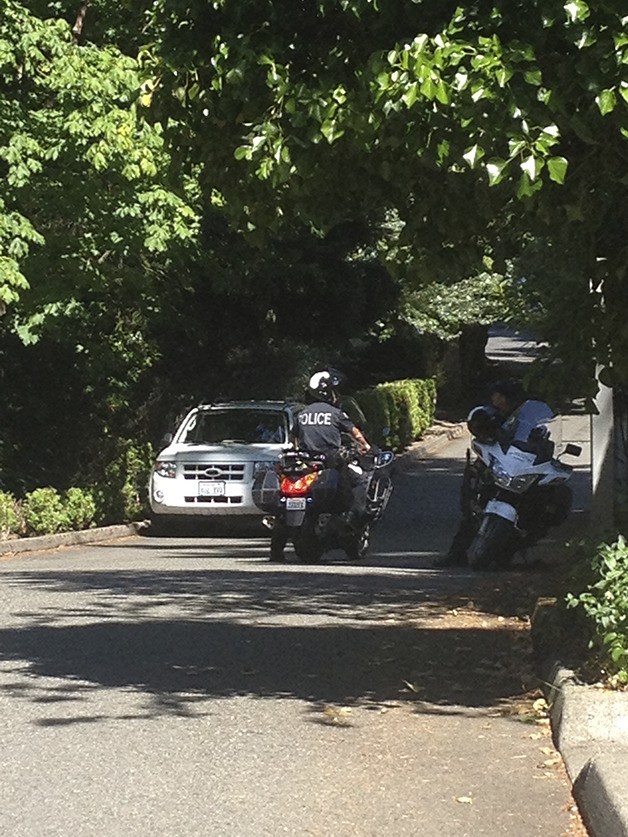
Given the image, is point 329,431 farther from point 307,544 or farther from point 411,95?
point 411,95

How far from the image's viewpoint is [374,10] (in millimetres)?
6738

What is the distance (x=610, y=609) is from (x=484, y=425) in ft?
24.8

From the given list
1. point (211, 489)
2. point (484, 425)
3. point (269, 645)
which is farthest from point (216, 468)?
point (269, 645)

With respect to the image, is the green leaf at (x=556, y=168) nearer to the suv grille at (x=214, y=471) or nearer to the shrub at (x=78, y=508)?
the suv grille at (x=214, y=471)

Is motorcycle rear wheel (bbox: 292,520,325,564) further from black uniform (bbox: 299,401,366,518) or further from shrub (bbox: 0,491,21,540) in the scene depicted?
shrub (bbox: 0,491,21,540)

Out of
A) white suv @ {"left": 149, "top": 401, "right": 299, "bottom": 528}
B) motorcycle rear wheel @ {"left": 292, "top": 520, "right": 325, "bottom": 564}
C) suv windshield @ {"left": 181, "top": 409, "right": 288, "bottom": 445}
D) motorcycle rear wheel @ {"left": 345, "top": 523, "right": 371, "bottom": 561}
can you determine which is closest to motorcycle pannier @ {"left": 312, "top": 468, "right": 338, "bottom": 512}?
motorcycle rear wheel @ {"left": 292, "top": 520, "right": 325, "bottom": 564}

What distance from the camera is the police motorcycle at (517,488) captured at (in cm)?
1448

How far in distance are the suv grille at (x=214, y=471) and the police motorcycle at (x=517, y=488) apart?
20.5ft

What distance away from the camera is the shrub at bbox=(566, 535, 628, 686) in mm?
7164

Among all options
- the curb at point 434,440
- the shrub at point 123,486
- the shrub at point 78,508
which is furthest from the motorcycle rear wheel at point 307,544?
the curb at point 434,440

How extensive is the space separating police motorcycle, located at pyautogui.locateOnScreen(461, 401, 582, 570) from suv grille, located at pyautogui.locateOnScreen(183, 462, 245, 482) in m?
6.24

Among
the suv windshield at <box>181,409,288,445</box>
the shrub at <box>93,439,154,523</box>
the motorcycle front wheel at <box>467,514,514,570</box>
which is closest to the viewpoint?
the motorcycle front wheel at <box>467,514,514,570</box>

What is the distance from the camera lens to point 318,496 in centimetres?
1564

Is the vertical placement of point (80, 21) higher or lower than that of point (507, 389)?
higher
